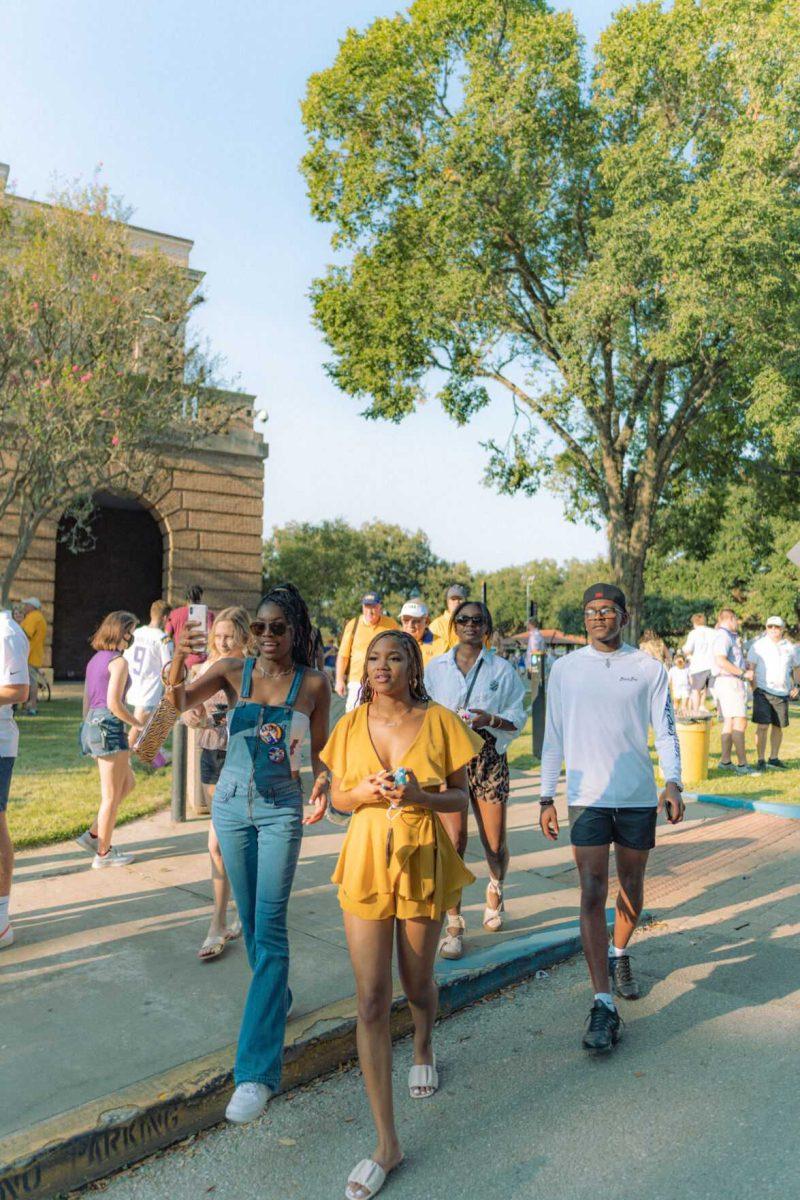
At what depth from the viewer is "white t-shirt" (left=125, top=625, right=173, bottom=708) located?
8.16 m

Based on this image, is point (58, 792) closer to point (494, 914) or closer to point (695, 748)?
point (494, 914)

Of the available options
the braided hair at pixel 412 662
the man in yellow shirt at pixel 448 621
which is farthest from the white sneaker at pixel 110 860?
the braided hair at pixel 412 662

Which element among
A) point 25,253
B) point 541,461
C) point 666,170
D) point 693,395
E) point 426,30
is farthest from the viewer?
point 541,461

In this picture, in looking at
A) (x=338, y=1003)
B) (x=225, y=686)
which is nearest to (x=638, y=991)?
(x=338, y=1003)

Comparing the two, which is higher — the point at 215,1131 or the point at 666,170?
the point at 666,170

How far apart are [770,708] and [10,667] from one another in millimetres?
9653

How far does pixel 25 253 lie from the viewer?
48.3 feet

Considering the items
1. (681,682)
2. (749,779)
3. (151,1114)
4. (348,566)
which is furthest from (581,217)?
(348,566)

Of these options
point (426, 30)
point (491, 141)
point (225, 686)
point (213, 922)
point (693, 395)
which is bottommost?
point (213, 922)

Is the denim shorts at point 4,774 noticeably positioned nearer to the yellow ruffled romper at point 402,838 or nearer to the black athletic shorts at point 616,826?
the yellow ruffled romper at point 402,838

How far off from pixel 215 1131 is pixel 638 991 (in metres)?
2.22

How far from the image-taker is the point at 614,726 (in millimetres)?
4340

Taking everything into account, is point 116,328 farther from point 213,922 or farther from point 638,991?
point 638,991

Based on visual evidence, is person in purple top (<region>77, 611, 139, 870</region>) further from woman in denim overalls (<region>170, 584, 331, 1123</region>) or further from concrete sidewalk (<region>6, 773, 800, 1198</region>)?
woman in denim overalls (<region>170, 584, 331, 1123</region>)
